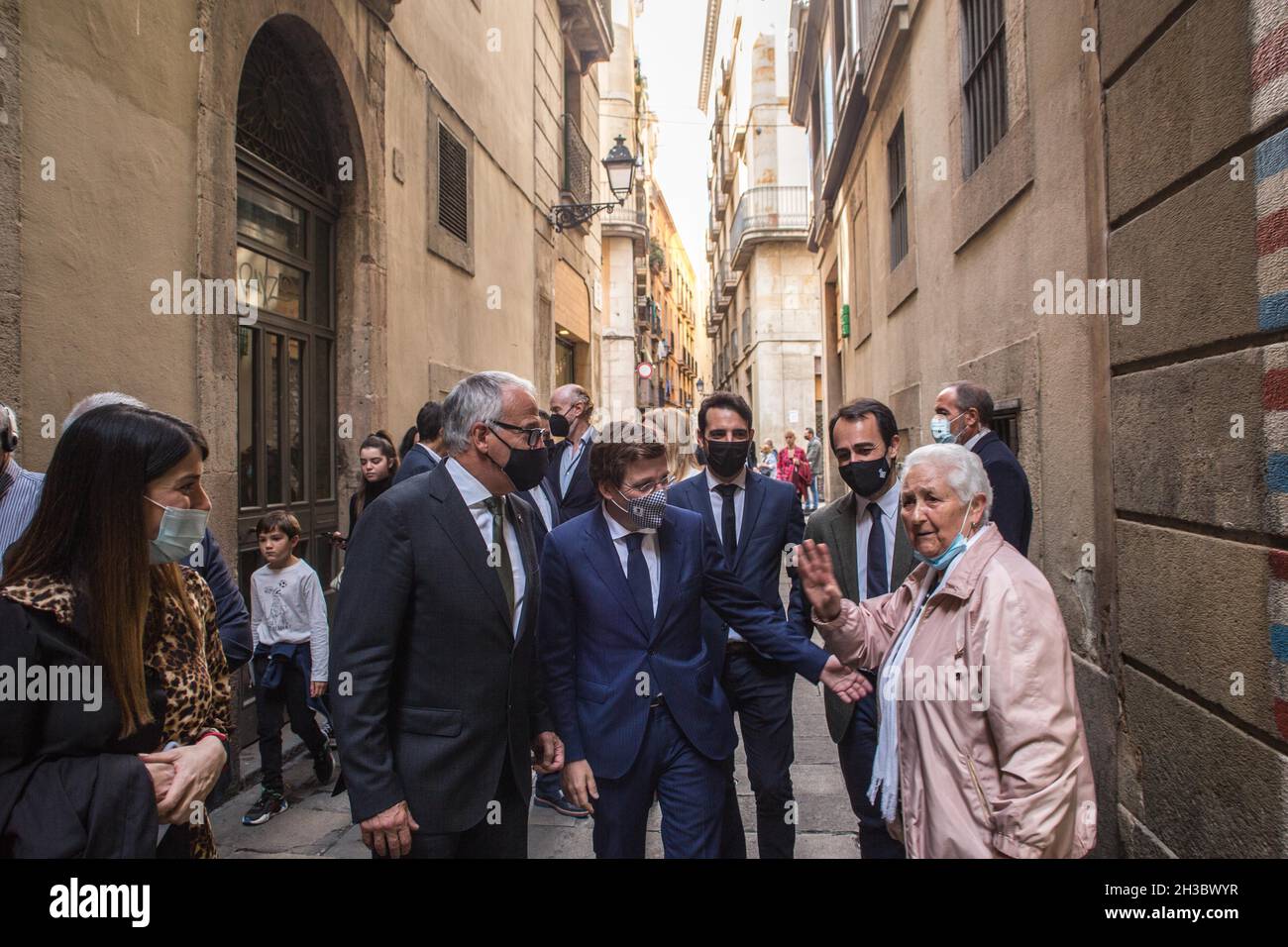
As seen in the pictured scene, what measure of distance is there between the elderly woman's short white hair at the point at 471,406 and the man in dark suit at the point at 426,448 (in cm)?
162

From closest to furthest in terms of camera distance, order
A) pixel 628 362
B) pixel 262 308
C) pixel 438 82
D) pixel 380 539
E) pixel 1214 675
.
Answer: pixel 380 539 < pixel 1214 675 < pixel 262 308 < pixel 438 82 < pixel 628 362

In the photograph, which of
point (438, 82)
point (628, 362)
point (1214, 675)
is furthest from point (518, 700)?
point (628, 362)

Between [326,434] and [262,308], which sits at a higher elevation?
[262,308]

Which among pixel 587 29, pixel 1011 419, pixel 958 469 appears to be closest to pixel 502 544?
pixel 958 469

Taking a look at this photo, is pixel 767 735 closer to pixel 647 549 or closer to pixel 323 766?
pixel 647 549

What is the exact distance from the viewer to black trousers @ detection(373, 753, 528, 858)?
8.50 feet

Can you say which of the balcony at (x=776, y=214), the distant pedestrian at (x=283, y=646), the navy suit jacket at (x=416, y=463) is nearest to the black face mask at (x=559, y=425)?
the navy suit jacket at (x=416, y=463)

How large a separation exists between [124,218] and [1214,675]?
539 centimetres

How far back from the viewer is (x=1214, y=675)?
3.20m

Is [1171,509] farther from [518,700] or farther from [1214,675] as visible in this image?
[518,700]

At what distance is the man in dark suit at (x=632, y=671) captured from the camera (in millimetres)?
2957

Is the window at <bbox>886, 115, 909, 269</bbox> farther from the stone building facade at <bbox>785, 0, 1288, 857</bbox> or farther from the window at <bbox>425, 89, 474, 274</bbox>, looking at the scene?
the window at <bbox>425, 89, 474, 274</bbox>

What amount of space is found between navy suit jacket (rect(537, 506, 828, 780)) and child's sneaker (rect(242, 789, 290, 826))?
2.46m

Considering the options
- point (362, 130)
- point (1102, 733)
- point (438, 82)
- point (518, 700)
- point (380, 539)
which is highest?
point (438, 82)
